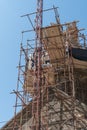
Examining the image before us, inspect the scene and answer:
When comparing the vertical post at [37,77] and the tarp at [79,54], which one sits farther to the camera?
the tarp at [79,54]

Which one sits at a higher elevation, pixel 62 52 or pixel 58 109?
pixel 62 52

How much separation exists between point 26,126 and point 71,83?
165 inches

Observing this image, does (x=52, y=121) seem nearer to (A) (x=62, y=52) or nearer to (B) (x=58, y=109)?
(B) (x=58, y=109)

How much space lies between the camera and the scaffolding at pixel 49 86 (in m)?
20.9

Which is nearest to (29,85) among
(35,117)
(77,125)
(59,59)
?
(59,59)

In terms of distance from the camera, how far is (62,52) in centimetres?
2434

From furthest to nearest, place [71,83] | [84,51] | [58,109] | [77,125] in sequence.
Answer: [84,51] < [71,83] < [58,109] < [77,125]

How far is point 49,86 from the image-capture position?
2248 centimetres

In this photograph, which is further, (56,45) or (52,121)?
(56,45)

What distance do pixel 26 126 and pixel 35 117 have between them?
1114 mm

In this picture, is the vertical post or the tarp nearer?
the vertical post

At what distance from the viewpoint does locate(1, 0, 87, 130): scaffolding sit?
2091 centimetres

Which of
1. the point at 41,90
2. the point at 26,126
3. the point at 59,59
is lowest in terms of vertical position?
the point at 26,126

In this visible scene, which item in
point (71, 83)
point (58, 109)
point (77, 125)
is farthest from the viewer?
point (71, 83)
